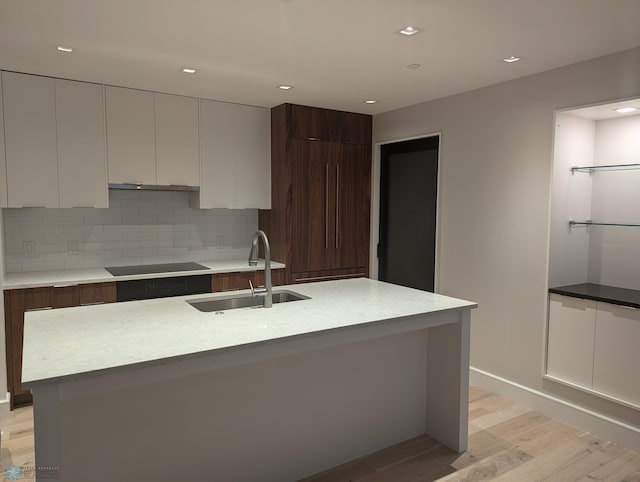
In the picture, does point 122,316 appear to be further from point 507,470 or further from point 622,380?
point 622,380

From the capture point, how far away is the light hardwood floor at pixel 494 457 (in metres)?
2.60

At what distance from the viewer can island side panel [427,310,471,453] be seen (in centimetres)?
279

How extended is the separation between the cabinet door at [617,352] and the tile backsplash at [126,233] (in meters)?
3.29

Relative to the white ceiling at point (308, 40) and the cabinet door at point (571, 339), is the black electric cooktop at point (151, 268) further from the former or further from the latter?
the cabinet door at point (571, 339)

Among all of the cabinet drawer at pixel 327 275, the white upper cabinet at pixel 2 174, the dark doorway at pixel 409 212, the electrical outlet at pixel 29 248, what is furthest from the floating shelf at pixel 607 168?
the electrical outlet at pixel 29 248

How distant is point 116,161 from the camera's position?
12.9ft

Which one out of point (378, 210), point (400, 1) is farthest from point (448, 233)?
point (400, 1)

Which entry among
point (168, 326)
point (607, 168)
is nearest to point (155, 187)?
point (168, 326)

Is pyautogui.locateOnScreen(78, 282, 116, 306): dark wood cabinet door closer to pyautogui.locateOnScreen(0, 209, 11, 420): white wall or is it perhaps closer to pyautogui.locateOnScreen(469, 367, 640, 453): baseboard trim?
pyautogui.locateOnScreen(0, 209, 11, 420): white wall

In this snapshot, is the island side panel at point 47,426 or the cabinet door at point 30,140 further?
the cabinet door at point 30,140

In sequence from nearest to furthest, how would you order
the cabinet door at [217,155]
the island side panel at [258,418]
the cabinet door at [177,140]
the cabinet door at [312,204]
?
the island side panel at [258,418] < the cabinet door at [177,140] < the cabinet door at [217,155] < the cabinet door at [312,204]

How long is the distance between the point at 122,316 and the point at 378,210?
318cm

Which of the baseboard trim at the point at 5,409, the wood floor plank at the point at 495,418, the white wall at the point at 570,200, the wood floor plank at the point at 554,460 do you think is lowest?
the wood floor plank at the point at 554,460

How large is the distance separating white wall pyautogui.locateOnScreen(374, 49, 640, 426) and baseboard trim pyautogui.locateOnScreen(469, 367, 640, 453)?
4 centimetres
